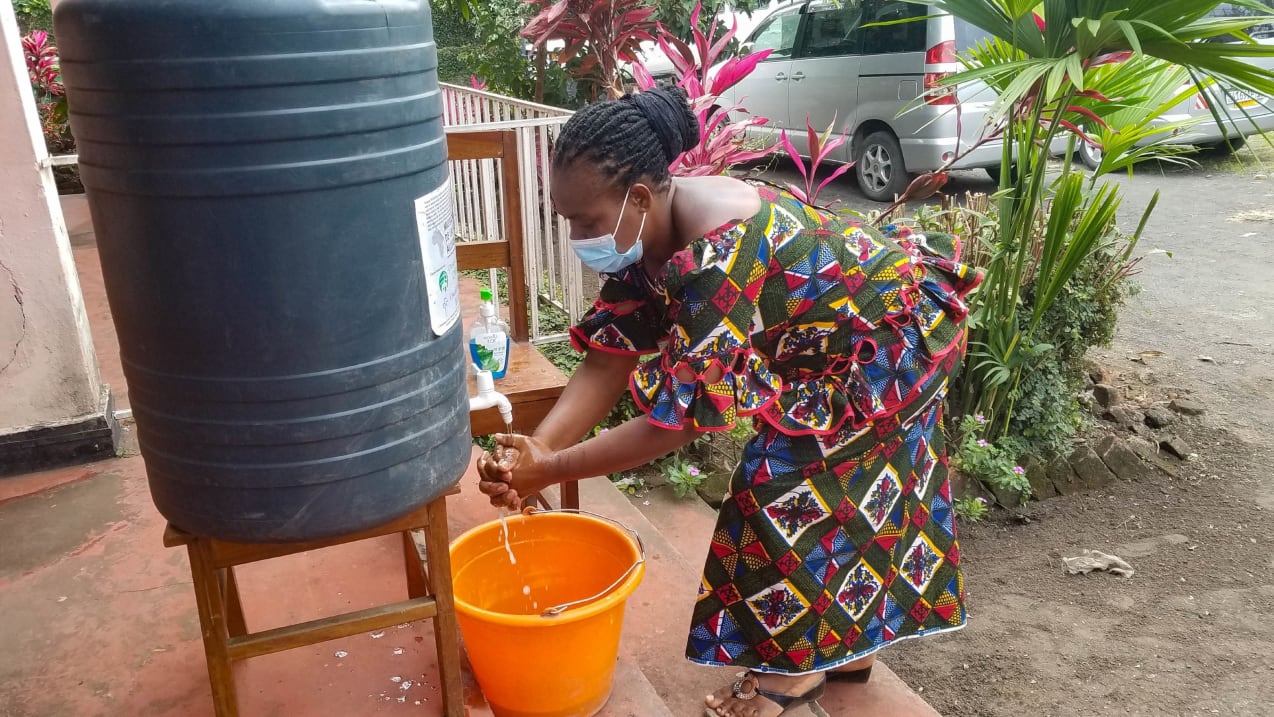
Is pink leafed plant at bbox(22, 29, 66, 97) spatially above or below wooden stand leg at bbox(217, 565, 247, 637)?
above

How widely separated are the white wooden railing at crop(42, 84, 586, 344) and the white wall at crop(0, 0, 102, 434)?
0.14 meters

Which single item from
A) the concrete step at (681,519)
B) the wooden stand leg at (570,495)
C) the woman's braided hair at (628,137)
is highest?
the woman's braided hair at (628,137)

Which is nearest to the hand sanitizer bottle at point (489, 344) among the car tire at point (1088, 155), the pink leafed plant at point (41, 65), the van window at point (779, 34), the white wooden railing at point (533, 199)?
the white wooden railing at point (533, 199)

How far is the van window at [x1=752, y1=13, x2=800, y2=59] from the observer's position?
836 cm

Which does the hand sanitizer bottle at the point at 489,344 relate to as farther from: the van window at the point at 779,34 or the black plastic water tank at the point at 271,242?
the van window at the point at 779,34

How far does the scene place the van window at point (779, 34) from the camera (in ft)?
27.4

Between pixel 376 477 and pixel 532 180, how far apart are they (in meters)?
2.62

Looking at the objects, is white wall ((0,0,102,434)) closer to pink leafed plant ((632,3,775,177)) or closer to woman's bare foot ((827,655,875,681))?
pink leafed plant ((632,3,775,177))

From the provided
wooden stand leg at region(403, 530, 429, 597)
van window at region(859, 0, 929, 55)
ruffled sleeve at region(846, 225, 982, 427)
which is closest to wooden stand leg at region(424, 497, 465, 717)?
wooden stand leg at region(403, 530, 429, 597)

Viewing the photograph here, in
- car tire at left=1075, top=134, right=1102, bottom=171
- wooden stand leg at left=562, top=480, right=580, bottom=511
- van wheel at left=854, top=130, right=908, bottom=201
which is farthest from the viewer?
car tire at left=1075, top=134, right=1102, bottom=171

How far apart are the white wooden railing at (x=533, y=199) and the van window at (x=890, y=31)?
11.4ft

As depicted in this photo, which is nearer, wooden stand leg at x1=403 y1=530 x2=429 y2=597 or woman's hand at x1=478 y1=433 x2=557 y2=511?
woman's hand at x1=478 y1=433 x2=557 y2=511

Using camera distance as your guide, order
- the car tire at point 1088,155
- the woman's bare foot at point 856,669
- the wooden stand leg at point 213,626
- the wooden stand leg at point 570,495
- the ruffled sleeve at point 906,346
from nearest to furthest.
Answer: the wooden stand leg at point 213,626
the ruffled sleeve at point 906,346
the woman's bare foot at point 856,669
the wooden stand leg at point 570,495
the car tire at point 1088,155

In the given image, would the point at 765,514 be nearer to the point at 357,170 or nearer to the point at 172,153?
the point at 357,170
